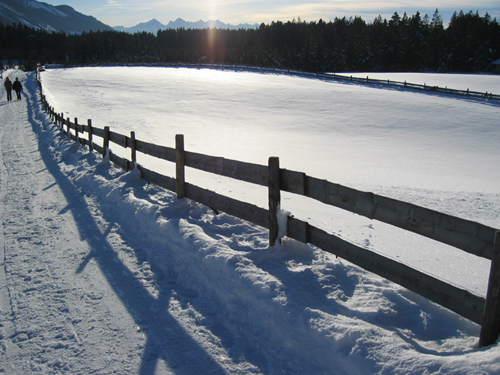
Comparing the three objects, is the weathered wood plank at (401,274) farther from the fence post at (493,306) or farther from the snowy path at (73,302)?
the snowy path at (73,302)

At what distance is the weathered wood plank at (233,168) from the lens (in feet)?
16.3

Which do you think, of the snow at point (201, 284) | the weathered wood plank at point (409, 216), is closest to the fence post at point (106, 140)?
the snow at point (201, 284)

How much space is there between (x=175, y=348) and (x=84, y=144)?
10.9 m

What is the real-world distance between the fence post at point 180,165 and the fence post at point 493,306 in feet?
16.2

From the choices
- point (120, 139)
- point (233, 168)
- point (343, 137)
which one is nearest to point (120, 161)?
point (120, 139)

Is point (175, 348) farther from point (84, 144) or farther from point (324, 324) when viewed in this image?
point (84, 144)

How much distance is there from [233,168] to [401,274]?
9.12 ft

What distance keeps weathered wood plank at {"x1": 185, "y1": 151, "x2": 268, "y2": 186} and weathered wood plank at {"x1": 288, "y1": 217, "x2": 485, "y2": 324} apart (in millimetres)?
754

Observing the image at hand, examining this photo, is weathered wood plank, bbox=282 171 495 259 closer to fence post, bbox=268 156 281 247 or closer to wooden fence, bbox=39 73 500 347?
wooden fence, bbox=39 73 500 347

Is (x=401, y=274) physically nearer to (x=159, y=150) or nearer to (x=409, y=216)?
(x=409, y=216)

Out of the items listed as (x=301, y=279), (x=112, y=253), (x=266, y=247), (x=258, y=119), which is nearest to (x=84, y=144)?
(x=112, y=253)

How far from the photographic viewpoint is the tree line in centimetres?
7512

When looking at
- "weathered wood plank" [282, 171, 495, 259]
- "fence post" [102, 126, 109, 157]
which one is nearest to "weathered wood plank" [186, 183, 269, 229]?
"weathered wood plank" [282, 171, 495, 259]

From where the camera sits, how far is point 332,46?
97.9 metres
